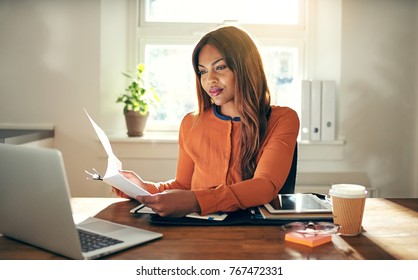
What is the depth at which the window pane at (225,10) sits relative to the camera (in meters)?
2.55

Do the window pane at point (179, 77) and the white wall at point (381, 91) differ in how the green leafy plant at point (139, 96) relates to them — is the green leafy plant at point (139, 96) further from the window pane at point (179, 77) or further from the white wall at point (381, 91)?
the white wall at point (381, 91)

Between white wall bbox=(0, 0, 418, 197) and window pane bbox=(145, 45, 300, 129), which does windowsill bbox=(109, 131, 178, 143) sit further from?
window pane bbox=(145, 45, 300, 129)

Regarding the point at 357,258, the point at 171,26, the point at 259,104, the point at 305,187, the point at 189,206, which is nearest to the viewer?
the point at 357,258

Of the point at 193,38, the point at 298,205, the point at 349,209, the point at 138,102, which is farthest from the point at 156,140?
the point at 349,209

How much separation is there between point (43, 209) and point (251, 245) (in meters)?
0.35

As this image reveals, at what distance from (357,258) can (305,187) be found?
1561 millimetres

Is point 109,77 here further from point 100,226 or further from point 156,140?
point 100,226

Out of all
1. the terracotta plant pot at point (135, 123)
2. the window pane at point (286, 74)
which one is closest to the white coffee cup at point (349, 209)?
the terracotta plant pot at point (135, 123)

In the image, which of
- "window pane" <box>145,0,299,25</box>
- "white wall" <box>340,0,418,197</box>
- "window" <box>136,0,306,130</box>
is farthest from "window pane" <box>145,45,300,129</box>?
"white wall" <box>340,0,418,197</box>

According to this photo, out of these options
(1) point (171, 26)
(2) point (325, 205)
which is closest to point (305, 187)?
(1) point (171, 26)

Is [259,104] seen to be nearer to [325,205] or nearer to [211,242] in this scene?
[325,205]

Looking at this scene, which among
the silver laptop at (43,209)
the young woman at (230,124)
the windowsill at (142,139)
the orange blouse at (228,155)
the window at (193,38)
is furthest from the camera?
the window at (193,38)

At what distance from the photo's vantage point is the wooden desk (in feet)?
2.68

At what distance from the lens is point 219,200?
1050mm
